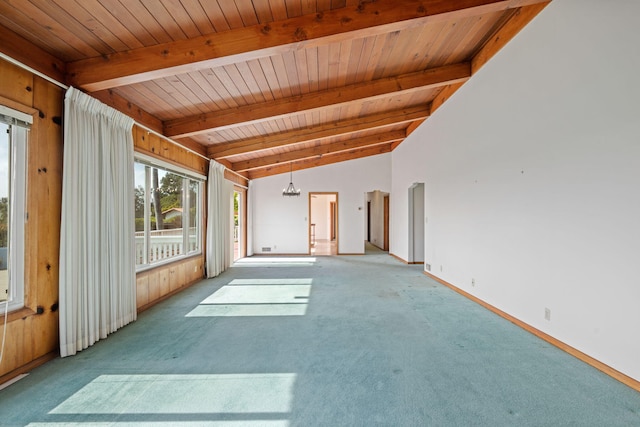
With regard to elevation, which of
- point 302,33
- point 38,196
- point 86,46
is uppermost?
point 302,33

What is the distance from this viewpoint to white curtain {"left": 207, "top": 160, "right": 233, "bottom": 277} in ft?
18.9

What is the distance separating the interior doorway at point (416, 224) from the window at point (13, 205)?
22.7 ft

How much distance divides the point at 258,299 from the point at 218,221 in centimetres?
239

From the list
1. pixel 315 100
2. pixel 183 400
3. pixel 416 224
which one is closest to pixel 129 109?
pixel 315 100

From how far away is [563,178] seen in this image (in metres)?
2.65

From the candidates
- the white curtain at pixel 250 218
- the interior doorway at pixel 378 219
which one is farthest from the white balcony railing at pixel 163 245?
the interior doorway at pixel 378 219

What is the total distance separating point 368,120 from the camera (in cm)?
599

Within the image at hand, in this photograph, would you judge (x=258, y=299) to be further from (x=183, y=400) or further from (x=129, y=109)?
(x=129, y=109)

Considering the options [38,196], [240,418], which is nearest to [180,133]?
[38,196]

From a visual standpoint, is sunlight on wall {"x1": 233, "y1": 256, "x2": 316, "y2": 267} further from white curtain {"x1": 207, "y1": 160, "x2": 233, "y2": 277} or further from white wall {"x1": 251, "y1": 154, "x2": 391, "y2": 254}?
white wall {"x1": 251, "y1": 154, "x2": 391, "y2": 254}

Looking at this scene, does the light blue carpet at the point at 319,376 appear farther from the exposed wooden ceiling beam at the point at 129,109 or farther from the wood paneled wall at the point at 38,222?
Result: the exposed wooden ceiling beam at the point at 129,109

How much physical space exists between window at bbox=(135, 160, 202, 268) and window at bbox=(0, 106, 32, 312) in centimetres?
151

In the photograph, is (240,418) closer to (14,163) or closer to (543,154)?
(14,163)

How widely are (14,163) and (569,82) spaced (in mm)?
4697
